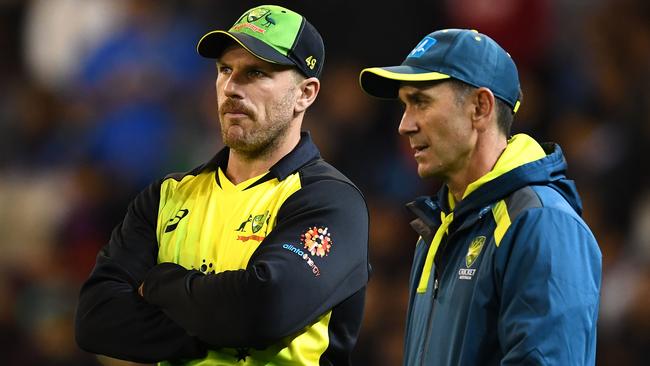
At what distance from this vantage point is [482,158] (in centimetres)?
362

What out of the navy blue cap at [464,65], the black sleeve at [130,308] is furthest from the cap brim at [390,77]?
the black sleeve at [130,308]

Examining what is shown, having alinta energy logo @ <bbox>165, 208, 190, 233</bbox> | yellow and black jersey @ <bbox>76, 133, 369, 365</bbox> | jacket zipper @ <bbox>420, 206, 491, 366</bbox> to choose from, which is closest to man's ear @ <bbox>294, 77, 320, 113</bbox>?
yellow and black jersey @ <bbox>76, 133, 369, 365</bbox>

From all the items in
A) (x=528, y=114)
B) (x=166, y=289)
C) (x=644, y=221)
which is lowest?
(x=644, y=221)

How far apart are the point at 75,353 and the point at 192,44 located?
2666 mm

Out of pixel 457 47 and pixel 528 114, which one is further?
pixel 528 114

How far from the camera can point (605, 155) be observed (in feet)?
24.2

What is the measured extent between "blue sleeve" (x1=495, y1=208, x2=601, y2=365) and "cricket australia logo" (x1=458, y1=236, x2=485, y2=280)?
0.12m

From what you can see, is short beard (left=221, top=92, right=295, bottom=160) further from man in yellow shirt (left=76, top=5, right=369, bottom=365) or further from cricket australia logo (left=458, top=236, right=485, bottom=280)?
cricket australia logo (left=458, top=236, right=485, bottom=280)

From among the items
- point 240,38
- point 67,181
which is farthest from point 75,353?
point 240,38

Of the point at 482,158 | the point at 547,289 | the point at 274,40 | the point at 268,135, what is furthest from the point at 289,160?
the point at 547,289

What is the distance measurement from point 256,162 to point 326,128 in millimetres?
3900

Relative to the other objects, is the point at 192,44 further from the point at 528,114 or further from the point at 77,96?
the point at 528,114

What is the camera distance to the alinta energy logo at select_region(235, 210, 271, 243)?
3.68 meters

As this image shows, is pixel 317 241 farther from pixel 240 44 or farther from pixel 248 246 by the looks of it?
pixel 240 44
